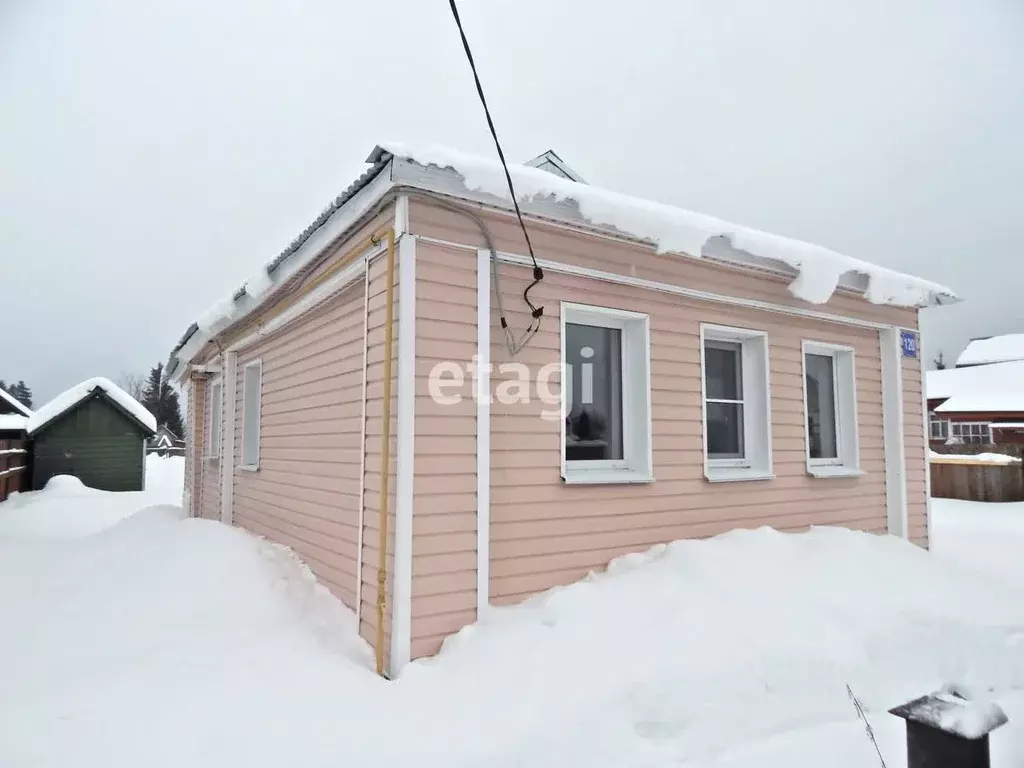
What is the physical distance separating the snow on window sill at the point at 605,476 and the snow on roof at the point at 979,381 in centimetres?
2931

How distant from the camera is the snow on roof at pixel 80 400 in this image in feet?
62.1

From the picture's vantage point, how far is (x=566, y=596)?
3.99 m

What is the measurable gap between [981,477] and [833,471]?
9880 millimetres

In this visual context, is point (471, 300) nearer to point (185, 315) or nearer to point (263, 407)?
point (263, 407)

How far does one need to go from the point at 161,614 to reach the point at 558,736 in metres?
3.08

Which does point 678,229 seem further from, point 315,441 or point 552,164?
point 315,441

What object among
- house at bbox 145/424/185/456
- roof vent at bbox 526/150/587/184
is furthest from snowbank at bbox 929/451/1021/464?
house at bbox 145/424/185/456

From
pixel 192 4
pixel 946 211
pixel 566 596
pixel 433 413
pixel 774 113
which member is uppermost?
pixel 774 113

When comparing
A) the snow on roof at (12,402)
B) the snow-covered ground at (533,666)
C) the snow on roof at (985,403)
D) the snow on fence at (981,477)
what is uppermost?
the snow on roof at (985,403)

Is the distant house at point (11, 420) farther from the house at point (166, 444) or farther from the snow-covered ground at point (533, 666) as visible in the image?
the snow-covered ground at point (533, 666)

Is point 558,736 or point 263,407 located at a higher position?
point 263,407

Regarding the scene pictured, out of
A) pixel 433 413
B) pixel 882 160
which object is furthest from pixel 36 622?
pixel 882 160

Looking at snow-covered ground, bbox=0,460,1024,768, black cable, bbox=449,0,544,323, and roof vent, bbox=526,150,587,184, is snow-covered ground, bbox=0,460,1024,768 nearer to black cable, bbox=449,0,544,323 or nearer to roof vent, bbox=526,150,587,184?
black cable, bbox=449,0,544,323

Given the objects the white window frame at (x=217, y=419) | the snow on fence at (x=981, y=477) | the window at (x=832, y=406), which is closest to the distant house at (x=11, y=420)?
the white window frame at (x=217, y=419)
